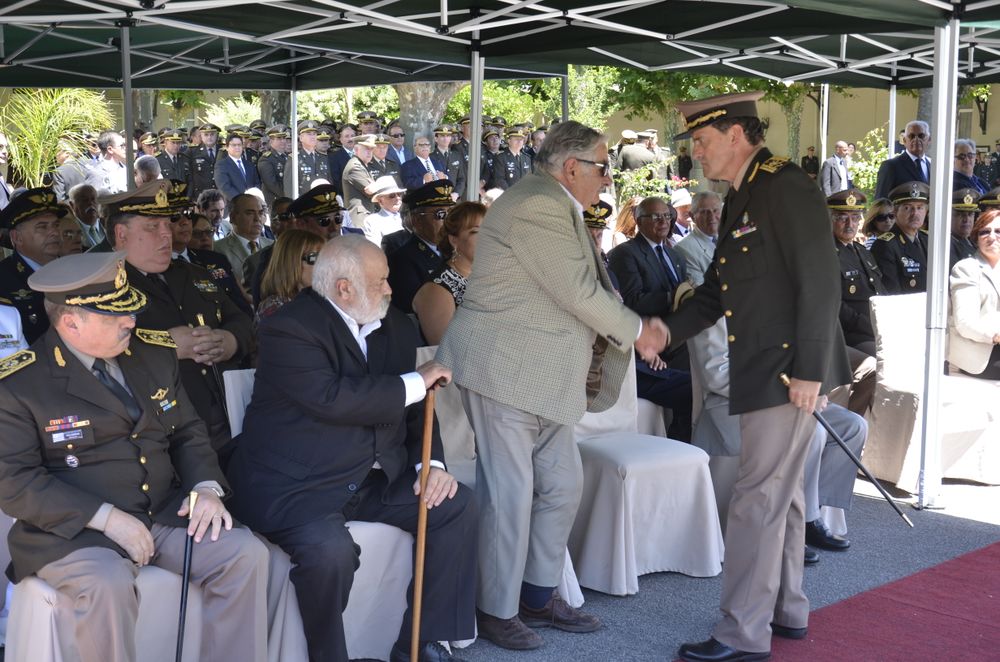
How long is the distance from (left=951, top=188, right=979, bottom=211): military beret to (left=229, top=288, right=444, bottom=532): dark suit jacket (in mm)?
6085

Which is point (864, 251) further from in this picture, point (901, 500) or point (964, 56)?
point (964, 56)

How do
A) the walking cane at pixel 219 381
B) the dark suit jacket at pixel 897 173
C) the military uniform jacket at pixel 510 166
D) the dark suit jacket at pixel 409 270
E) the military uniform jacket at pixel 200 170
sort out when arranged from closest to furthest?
the walking cane at pixel 219 381 → the dark suit jacket at pixel 409 270 → the dark suit jacket at pixel 897 173 → the military uniform jacket at pixel 200 170 → the military uniform jacket at pixel 510 166

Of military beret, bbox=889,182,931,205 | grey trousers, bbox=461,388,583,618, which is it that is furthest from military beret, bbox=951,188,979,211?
grey trousers, bbox=461,388,583,618

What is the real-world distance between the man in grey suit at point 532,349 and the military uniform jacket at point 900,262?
424cm

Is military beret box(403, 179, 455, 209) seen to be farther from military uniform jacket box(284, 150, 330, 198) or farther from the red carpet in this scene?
military uniform jacket box(284, 150, 330, 198)

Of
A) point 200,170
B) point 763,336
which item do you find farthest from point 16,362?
point 200,170

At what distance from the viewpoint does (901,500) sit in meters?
5.82

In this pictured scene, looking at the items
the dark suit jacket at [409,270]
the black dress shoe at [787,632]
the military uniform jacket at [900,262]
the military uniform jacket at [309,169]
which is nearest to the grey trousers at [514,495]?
the black dress shoe at [787,632]

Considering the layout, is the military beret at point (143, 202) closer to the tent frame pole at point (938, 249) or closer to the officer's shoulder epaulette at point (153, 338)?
the officer's shoulder epaulette at point (153, 338)

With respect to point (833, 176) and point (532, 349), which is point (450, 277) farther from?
point (833, 176)

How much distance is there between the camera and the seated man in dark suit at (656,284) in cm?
551

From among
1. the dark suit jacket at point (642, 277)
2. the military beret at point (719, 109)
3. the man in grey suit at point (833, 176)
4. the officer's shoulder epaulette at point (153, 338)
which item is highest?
the man in grey suit at point (833, 176)

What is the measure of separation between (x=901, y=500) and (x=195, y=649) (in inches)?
156

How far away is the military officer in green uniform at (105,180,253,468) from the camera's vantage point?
4164mm
